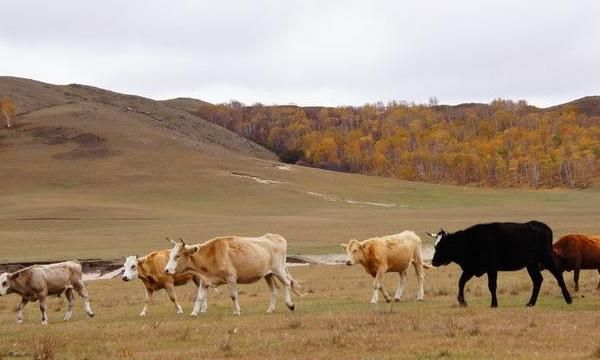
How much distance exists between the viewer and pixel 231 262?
1786cm

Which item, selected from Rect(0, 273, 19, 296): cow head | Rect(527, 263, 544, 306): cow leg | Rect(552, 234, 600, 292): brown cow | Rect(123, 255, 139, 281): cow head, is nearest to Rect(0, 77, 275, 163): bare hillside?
Rect(123, 255, 139, 281): cow head

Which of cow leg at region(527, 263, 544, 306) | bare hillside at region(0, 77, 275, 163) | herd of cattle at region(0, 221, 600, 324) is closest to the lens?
cow leg at region(527, 263, 544, 306)

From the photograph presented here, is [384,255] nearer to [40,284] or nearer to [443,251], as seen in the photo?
[443,251]

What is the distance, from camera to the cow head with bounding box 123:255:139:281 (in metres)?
19.4

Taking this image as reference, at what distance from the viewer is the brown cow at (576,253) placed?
1958cm

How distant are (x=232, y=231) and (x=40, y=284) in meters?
34.6

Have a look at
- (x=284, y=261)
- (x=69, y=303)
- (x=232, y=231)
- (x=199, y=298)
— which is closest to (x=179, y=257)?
(x=199, y=298)

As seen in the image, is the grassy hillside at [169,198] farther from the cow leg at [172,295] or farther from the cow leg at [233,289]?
the cow leg at [233,289]

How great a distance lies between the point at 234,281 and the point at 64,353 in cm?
591

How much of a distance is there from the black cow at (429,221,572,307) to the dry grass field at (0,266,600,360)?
0.65 metres

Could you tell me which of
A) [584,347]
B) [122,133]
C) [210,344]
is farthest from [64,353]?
[122,133]

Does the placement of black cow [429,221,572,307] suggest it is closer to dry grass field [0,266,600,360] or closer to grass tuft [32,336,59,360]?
dry grass field [0,266,600,360]

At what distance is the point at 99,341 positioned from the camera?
44.4ft

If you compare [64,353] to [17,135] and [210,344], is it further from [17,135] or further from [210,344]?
[17,135]
